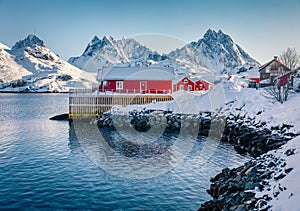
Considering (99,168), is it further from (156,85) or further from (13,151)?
(156,85)

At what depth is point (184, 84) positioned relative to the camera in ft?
213

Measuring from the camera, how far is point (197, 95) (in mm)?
47531

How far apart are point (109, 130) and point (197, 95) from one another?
690 inches

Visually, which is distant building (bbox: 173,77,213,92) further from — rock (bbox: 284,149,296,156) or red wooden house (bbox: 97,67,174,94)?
rock (bbox: 284,149,296,156)

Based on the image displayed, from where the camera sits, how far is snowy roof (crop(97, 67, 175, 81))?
172 ft

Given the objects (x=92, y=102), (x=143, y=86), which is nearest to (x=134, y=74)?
(x=143, y=86)

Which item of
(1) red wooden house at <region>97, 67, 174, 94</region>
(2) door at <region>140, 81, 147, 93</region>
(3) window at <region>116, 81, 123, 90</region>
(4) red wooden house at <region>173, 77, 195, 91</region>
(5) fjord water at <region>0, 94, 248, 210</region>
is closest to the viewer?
(5) fjord water at <region>0, 94, 248, 210</region>

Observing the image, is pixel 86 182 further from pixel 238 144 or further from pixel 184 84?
pixel 184 84

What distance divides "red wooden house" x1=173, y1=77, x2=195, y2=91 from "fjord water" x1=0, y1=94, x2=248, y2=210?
37.3 m

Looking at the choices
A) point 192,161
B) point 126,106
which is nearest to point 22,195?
point 192,161

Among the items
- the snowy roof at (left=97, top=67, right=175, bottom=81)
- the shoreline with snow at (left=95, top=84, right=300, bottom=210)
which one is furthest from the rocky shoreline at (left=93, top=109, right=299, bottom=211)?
the snowy roof at (left=97, top=67, right=175, bottom=81)

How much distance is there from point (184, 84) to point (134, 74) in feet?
52.7

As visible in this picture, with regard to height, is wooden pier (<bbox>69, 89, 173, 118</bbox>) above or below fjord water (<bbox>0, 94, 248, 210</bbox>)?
above

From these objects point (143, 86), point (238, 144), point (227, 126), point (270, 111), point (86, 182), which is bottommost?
point (86, 182)
